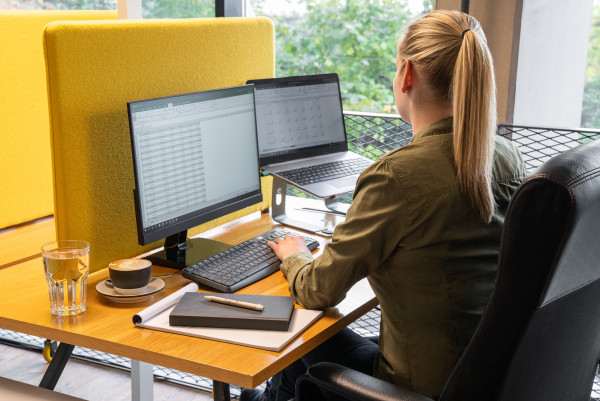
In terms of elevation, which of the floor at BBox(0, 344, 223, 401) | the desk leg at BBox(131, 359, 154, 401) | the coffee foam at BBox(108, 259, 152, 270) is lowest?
the floor at BBox(0, 344, 223, 401)

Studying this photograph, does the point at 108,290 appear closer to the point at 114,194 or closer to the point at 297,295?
the point at 114,194

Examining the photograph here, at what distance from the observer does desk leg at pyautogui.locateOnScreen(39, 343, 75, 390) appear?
1.46m

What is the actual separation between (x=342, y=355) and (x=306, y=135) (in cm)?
73

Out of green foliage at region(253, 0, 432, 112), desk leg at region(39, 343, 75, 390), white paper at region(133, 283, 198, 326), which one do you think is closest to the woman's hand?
white paper at region(133, 283, 198, 326)

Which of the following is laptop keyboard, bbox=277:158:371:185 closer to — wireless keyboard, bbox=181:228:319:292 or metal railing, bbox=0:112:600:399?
metal railing, bbox=0:112:600:399

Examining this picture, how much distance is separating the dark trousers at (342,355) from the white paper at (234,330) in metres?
0.16

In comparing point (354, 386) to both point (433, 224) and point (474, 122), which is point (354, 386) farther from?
point (474, 122)

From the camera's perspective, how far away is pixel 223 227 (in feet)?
5.87

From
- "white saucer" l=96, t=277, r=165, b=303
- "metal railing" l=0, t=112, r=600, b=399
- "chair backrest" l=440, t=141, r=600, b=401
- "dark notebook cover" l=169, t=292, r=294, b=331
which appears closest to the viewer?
"chair backrest" l=440, t=141, r=600, b=401

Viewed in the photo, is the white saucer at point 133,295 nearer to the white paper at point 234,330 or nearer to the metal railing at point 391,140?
the white paper at point 234,330

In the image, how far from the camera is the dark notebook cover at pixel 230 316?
3.81 ft

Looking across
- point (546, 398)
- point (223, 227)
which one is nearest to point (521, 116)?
point (223, 227)

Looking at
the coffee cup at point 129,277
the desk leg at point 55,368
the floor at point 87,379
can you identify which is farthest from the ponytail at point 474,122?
the floor at point 87,379

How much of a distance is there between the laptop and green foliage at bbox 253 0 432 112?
3.25 metres
